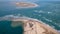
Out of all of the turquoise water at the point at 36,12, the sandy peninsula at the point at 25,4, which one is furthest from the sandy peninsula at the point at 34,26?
the sandy peninsula at the point at 25,4

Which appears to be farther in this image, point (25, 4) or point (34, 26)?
point (25, 4)

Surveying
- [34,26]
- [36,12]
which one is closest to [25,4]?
[36,12]

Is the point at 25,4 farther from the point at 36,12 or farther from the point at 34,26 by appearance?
the point at 34,26

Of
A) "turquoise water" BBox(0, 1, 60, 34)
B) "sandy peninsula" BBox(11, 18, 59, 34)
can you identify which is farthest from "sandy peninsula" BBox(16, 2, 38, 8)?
"sandy peninsula" BBox(11, 18, 59, 34)

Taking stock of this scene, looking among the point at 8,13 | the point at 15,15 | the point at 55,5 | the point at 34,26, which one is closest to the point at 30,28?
the point at 34,26

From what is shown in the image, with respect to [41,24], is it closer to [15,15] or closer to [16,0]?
[15,15]

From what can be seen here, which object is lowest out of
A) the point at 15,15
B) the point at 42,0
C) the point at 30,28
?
the point at 30,28
